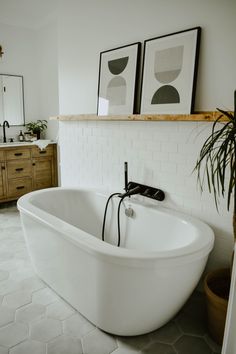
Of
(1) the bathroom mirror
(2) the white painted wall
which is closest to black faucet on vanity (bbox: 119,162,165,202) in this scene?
(2) the white painted wall

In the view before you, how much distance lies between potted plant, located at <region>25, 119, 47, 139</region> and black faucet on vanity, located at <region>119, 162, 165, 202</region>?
281 centimetres

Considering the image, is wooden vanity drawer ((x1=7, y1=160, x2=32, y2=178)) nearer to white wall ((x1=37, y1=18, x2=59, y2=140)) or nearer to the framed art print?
white wall ((x1=37, y1=18, x2=59, y2=140))

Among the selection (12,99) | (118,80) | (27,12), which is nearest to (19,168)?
(12,99)

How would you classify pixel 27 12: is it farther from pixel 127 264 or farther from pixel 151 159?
pixel 127 264

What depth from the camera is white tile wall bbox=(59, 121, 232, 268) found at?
1998mm

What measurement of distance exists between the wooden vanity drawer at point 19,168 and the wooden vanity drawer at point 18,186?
0.24 ft

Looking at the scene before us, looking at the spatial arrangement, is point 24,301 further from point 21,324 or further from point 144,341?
point 144,341

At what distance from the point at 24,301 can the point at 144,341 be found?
36.1 inches

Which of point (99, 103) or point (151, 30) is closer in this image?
point (151, 30)

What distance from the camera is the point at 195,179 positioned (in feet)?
6.78

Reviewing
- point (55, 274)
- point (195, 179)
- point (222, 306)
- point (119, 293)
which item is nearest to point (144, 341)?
point (119, 293)

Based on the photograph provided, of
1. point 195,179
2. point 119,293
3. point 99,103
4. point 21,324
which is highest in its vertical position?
point 99,103

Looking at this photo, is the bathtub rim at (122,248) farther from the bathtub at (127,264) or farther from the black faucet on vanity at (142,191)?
the black faucet on vanity at (142,191)

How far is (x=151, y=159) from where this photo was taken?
93.2 inches
